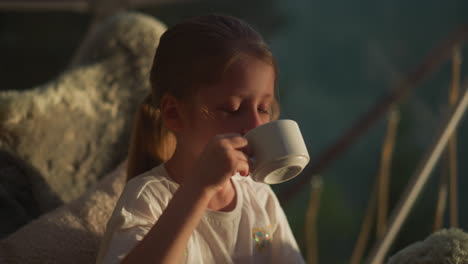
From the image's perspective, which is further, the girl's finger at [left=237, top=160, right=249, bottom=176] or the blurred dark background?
the blurred dark background

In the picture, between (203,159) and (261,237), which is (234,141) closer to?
(203,159)

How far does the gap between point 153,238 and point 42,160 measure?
2.11 feet

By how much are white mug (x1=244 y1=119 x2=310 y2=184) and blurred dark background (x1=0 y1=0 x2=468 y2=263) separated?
12.3ft

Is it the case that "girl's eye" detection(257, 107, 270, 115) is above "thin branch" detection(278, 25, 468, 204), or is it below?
above

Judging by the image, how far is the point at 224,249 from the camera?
863 mm

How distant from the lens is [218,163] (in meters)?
0.67

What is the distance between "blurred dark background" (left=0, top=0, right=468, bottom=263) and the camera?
4.27m

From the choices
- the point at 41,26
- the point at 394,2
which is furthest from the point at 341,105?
the point at 41,26

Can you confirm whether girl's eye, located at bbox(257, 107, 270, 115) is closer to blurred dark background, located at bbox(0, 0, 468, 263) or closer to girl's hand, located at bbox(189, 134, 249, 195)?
girl's hand, located at bbox(189, 134, 249, 195)

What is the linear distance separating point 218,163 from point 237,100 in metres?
0.14

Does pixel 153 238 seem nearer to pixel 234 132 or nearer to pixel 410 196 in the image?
pixel 234 132

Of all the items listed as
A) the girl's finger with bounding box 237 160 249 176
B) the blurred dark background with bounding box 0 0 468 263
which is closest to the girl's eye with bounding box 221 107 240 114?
the girl's finger with bounding box 237 160 249 176

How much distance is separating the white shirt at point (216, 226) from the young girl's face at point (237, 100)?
0.44 feet

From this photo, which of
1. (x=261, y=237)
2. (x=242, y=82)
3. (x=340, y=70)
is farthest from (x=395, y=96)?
(x=340, y=70)
